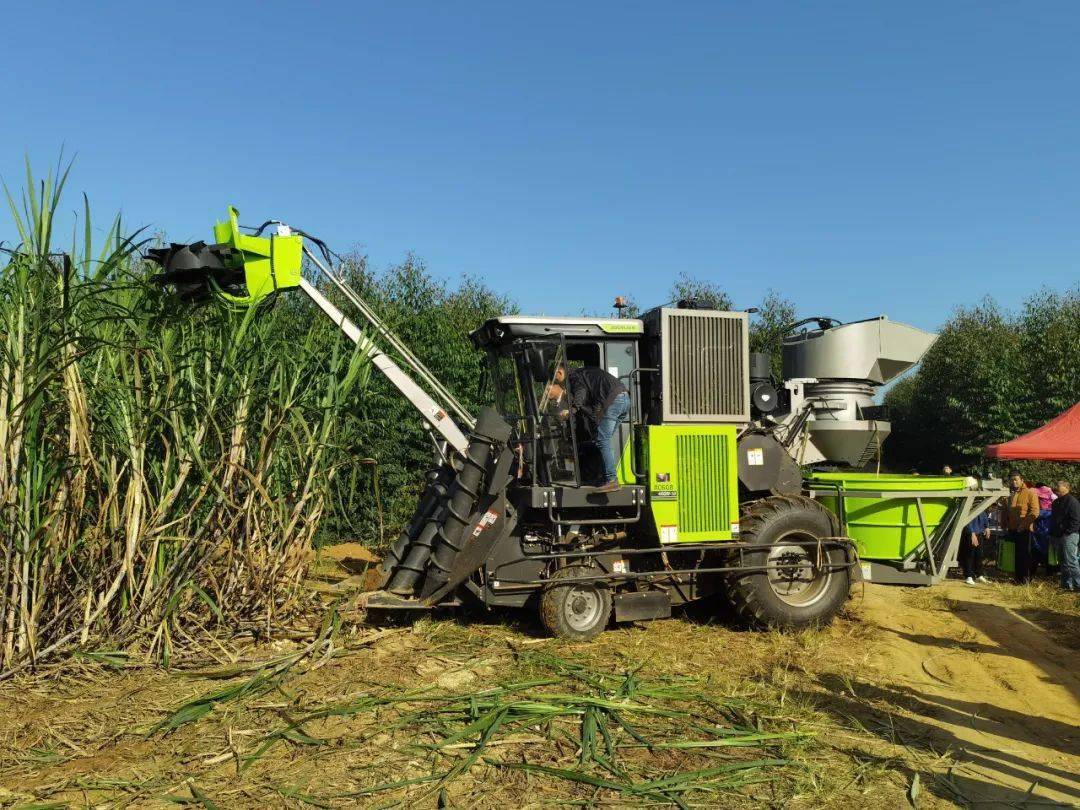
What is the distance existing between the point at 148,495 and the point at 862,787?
4.19 meters

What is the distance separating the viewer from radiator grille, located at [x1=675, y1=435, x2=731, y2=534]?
6844mm

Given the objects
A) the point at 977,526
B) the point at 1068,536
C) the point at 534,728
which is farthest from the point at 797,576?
the point at 1068,536

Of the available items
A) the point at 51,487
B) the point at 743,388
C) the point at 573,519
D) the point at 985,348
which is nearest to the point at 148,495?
the point at 51,487

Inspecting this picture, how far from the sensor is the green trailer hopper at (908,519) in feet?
24.9

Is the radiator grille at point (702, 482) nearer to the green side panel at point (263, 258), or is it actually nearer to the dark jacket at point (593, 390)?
the dark jacket at point (593, 390)

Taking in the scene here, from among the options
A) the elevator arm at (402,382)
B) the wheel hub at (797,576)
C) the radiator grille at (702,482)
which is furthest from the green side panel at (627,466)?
the wheel hub at (797,576)

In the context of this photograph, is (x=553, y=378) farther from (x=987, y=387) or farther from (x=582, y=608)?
(x=987, y=387)

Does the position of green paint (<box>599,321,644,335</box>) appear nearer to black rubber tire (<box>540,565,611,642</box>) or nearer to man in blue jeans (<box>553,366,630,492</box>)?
man in blue jeans (<box>553,366,630,492</box>)

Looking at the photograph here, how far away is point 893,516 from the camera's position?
769cm

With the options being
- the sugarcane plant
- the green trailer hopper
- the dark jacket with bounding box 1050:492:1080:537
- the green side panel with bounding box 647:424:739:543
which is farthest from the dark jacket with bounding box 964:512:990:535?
the sugarcane plant

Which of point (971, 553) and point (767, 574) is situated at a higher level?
point (767, 574)

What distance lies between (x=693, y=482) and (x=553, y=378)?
4.82 feet

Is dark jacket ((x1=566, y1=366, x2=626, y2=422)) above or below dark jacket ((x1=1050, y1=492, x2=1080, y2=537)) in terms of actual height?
above

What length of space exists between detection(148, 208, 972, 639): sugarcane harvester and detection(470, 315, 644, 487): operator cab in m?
0.01
